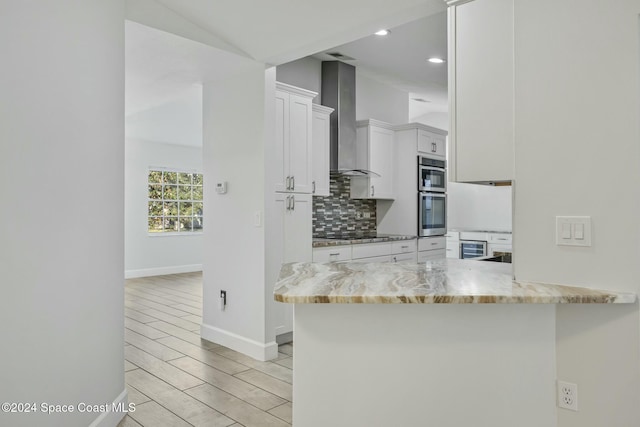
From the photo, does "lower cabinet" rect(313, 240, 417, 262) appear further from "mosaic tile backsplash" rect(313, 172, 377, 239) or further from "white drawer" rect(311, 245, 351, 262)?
"mosaic tile backsplash" rect(313, 172, 377, 239)

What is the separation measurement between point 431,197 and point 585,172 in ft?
11.8

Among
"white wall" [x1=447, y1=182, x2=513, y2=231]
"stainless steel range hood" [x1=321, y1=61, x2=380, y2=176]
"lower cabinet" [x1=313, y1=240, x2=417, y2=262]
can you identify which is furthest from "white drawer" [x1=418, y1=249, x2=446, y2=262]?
"white wall" [x1=447, y1=182, x2=513, y2=231]

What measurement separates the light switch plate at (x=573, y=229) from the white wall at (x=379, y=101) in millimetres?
3762

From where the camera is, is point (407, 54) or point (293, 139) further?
point (407, 54)

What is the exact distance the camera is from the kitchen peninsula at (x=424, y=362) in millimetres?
1748

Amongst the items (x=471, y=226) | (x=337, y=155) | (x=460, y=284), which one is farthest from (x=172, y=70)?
(x=471, y=226)

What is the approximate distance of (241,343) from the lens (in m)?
3.58

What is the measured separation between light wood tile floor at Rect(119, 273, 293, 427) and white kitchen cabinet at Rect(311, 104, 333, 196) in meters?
1.50

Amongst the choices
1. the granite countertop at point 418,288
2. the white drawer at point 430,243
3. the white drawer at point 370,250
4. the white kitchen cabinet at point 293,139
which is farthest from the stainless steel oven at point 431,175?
the granite countertop at point 418,288

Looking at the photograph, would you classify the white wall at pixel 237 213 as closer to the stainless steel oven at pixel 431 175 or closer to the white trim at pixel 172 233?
the stainless steel oven at pixel 431 175

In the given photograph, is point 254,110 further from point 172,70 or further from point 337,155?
point 337,155

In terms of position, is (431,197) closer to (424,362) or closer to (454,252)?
(454,252)

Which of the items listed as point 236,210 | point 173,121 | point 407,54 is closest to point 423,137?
point 407,54

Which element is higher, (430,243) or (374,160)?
(374,160)
